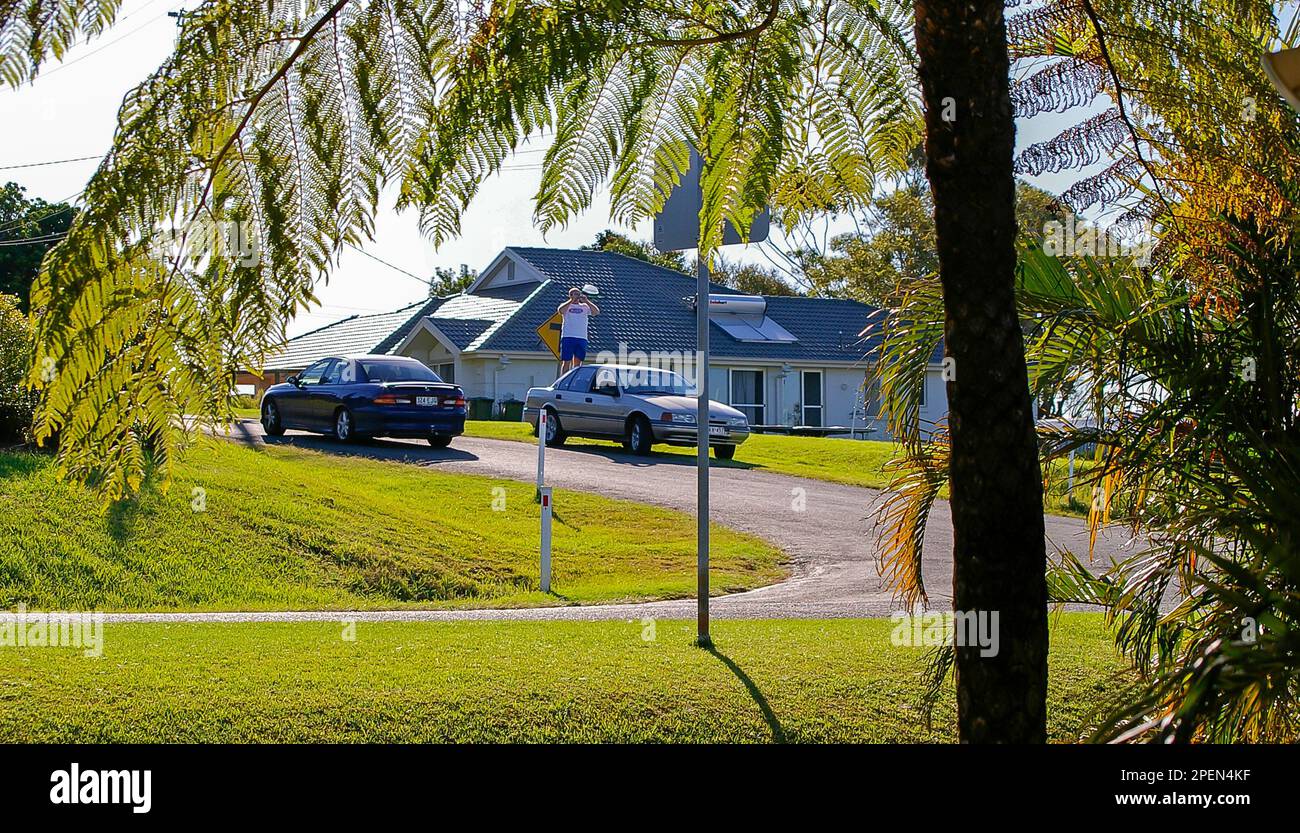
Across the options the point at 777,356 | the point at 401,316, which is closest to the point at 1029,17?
the point at 777,356

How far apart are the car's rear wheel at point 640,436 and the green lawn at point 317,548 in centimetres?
544

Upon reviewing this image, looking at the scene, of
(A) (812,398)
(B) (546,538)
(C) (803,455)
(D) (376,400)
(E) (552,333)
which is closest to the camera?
(B) (546,538)

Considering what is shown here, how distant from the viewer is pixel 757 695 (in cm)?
695

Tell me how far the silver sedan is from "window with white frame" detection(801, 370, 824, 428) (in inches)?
533

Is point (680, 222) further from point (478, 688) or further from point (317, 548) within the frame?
point (317, 548)

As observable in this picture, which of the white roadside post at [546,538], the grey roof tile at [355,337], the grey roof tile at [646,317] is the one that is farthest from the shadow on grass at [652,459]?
the grey roof tile at [355,337]

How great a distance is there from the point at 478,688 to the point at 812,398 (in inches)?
1239

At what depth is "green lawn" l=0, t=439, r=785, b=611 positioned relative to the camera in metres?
11.9

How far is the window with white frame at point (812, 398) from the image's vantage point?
1468 inches

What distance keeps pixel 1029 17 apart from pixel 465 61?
2.89 metres

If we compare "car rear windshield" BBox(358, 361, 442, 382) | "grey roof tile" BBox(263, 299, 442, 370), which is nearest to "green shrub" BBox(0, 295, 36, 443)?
"car rear windshield" BBox(358, 361, 442, 382)

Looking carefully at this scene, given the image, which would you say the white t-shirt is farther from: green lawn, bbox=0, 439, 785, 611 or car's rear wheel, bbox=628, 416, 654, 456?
green lawn, bbox=0, 439, 785, 611

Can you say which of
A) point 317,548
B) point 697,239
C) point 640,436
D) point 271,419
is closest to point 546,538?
point 317,548

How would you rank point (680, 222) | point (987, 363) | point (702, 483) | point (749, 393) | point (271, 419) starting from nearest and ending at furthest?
point (987, 363) < point (680, 222) < point (702, 483) < point (271, 419) < point (749, 393)
